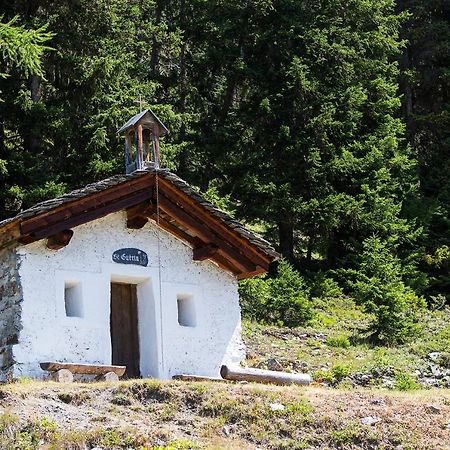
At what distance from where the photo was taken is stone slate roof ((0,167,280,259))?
55.3ft

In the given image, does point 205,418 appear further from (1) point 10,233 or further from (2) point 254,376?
(1) point 10,233

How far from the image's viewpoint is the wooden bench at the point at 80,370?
1623 cm

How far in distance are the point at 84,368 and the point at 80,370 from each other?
0.07 m

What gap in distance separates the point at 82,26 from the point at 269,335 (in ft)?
34.0

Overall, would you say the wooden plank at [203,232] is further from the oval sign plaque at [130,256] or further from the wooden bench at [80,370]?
the wooden bench at [80,370]

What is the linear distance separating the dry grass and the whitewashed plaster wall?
6.18 feet

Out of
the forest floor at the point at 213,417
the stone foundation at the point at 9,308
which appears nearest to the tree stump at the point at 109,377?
the forest floor at the point at 213,417

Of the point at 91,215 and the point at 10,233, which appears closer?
the point at 10,233

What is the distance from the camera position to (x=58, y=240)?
56.9 ft

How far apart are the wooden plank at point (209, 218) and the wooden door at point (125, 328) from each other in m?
1.76

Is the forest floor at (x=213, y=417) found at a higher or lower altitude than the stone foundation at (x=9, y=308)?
lower

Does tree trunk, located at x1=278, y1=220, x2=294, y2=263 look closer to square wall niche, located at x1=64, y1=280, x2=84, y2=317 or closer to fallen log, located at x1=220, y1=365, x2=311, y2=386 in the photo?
fallen log, located at x1=220, y1=365, x2=311, y2=386

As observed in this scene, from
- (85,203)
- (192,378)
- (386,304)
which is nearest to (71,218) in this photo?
(85,203)

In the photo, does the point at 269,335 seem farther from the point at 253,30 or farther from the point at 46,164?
the point at 253,30
